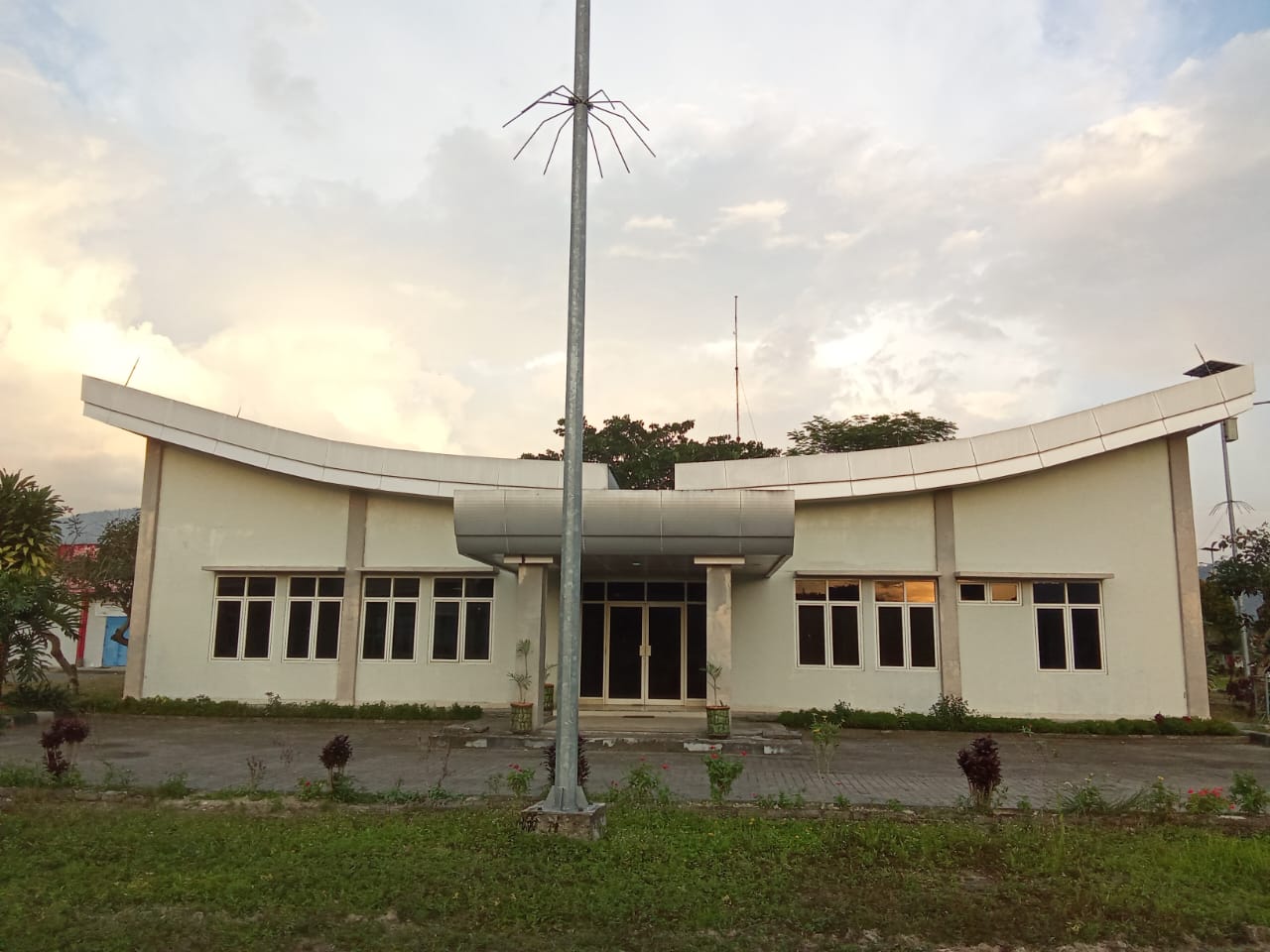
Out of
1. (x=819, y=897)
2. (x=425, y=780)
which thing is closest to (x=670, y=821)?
(x=819, y=897)

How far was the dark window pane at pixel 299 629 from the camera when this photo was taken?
21.9 m

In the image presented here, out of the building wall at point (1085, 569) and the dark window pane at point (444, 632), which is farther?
the dark window pane at point (444, 632)

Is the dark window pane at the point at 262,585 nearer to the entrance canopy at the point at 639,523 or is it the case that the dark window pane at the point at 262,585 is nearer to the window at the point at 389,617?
the window at the point at 389,617

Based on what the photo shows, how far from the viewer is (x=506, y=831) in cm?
802

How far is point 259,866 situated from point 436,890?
152 cm

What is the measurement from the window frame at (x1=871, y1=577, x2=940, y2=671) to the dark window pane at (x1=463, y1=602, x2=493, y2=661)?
8.55m

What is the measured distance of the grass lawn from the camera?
5941 mm

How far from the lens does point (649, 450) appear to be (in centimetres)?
4409

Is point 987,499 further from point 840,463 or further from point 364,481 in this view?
point 364,481

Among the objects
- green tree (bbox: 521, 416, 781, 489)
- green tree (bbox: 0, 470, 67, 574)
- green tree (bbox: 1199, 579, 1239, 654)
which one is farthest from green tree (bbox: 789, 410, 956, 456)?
green tree (bbox: 0, 470, 67, 574)

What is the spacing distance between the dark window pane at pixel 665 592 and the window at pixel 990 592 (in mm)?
6025

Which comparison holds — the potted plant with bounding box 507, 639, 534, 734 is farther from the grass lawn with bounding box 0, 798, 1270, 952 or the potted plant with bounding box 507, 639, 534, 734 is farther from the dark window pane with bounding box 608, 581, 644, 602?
the grass lawn with bounding box 0, 798, 1270, 952

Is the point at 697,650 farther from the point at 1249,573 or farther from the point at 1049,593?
the point at 1249,573

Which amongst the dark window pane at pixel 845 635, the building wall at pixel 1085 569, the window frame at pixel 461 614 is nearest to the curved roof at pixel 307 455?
the window frame at pixel 461 614
